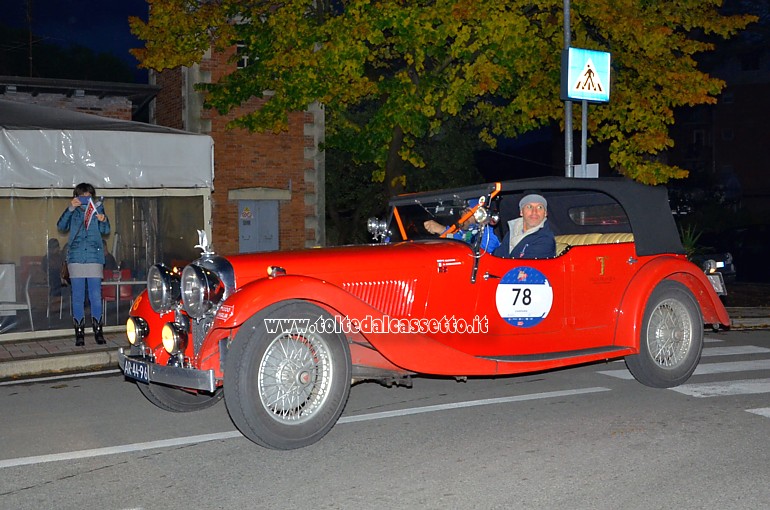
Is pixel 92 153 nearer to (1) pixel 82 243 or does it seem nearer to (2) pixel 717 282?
(1) pixel 82 243

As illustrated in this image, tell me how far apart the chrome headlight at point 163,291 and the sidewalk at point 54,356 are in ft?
12.8

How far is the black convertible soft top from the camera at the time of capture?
7180 millimetres

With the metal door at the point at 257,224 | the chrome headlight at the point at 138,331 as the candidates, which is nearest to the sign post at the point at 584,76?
the metal door at the point at 257,224

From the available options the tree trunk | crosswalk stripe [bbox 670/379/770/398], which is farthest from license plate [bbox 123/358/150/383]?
the tree trunk

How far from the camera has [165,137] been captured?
12328mm

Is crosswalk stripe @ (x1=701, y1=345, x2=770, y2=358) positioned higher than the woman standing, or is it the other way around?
the woman standing

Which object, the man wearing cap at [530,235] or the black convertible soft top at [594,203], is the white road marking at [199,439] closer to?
the man wearing cap at [530,235]

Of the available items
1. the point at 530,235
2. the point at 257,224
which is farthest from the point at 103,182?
the point at 257,224

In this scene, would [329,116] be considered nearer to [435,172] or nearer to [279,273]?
[435,172]

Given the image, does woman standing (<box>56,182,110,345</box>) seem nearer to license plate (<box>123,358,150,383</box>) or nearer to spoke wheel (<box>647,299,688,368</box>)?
license plate (<box>123,358,150,383</box>)

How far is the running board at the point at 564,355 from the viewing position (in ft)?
22.0

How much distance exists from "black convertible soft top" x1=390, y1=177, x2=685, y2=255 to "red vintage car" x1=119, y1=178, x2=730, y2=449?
1 cm

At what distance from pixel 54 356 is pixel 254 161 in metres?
10.4

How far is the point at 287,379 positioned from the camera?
569 centimetres
